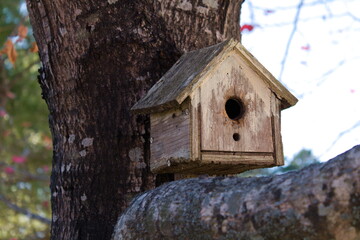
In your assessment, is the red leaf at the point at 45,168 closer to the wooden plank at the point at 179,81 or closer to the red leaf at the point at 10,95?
the red leaf at the point at 10,95

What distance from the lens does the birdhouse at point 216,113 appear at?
2.31m

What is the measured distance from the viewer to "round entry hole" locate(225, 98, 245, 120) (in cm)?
251

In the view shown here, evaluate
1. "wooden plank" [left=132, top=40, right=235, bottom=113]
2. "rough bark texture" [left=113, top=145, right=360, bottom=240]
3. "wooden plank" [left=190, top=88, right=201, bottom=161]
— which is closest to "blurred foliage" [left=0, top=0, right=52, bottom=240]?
"wooden plank" [left=132, top=40, right=235, bottom=113]

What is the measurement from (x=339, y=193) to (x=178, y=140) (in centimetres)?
90

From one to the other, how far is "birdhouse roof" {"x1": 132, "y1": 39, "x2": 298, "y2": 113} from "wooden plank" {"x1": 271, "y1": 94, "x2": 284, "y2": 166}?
0.03 metres

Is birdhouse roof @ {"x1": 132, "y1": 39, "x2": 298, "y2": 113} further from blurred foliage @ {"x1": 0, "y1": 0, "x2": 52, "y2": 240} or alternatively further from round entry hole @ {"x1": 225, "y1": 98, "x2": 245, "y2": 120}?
blurred foliage @ {"x1": 0, "y1": 0, "x2": 52, "y2": 240}

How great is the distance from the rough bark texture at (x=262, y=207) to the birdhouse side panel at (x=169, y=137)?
23 cm

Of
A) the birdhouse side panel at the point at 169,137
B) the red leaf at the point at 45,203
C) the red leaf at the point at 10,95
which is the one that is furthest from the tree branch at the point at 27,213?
the red leaf at the point at 45,203

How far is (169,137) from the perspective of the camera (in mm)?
2391

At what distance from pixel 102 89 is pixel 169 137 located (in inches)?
17.5

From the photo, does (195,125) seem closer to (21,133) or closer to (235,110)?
(235,110)

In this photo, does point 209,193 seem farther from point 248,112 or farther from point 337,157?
point 248,112

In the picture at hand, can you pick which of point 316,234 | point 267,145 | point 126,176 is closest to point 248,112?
point 267,145

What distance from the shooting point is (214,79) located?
241 cm
